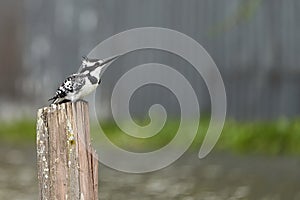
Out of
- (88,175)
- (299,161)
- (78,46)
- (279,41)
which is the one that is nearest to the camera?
(88,175)

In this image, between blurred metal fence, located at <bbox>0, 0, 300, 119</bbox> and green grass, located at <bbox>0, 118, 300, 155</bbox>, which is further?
blurred metal fence, located at <bbox>0, 0, 300, 119</bbox>

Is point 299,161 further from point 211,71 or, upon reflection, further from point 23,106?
point 23,106

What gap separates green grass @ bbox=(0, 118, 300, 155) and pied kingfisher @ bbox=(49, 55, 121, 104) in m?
4.03

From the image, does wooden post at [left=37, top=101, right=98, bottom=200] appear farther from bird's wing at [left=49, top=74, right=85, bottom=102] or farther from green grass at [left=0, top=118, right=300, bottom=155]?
green grass at [left=0, top=118, right=300, bottom=155]

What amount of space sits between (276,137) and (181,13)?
1.92 metres

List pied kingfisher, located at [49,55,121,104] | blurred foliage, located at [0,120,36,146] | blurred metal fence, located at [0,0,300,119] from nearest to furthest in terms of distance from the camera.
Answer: pied kingfisher, located at [49,55,121,104] < blurred metal fence, located at [0,0,300,119] < blurred foliage, located at [0,120,36,146]

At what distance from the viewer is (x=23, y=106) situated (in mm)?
10664

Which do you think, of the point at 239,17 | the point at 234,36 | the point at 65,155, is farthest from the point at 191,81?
the point at 65,155

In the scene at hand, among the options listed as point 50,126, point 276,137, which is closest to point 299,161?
point 276,137

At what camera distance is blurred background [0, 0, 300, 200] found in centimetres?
748

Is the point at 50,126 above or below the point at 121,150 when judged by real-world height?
below

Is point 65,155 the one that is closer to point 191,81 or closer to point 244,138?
point 244,138

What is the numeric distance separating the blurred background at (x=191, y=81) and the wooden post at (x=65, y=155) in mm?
2532

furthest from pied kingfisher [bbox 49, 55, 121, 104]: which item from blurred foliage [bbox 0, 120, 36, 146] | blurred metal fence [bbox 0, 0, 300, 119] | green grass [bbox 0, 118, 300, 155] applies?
blurred foliage [bbox 0, 120, 36, 146]
